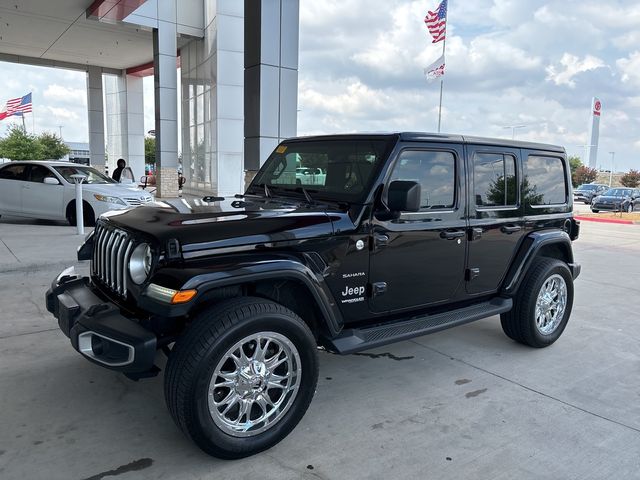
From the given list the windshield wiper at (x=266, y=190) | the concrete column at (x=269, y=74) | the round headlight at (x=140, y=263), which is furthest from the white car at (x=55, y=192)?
the round headlight at (x=140, y=263)

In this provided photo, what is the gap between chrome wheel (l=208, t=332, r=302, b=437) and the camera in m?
2.90

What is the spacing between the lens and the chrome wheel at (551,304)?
4.81 metres

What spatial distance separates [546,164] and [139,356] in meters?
4.09

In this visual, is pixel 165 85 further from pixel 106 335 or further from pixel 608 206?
pixel 608 206

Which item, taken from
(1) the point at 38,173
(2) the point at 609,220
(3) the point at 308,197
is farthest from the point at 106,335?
(2) the point at 609,220

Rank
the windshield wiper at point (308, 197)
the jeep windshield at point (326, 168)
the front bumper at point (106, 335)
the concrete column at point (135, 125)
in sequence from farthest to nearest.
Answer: the concrete column at point (135, 125) → the windshield wiper at point (308, 197) → the jeep windshield at point (326, 168) → the front bumper at point (106, 335)

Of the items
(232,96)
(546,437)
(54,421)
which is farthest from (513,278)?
(232,96)

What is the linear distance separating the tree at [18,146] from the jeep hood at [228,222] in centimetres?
5209

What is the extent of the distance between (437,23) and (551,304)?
2401 centimetres

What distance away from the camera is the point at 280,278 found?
3018mm

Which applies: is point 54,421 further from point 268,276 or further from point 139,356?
point 268,276

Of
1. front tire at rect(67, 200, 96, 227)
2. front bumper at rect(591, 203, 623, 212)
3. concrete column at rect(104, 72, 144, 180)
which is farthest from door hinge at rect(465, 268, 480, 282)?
concrete column at rect(104, 72, 144, 180)

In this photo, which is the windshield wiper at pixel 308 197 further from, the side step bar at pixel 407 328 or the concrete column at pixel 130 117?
the concrete column at pixel 130 117

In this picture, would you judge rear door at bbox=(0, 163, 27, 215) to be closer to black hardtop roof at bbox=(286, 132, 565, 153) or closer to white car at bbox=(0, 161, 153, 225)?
white car at bbox=(0, 161, 153, 225)
